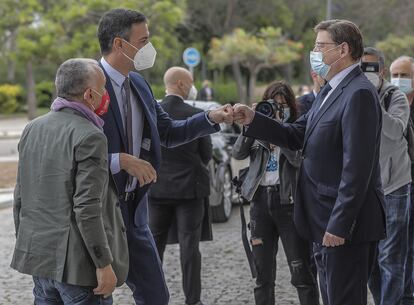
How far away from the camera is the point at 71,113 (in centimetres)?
365

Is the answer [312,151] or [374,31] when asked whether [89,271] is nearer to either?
[312,151]

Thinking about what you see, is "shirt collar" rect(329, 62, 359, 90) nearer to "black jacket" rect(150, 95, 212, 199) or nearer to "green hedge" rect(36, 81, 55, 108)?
"black jacket" rect(150, 95, 212, 199)

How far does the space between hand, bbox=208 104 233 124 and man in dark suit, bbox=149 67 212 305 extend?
1.67 m

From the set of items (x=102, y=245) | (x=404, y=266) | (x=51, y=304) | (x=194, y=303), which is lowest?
(x=194, y=303)

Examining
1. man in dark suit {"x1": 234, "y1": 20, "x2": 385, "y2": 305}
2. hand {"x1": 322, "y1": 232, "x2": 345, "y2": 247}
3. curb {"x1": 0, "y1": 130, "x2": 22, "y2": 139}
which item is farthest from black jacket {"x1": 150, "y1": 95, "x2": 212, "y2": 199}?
curb {"x1": 0, "y1": 130, "x2": 22, "y2": 139}

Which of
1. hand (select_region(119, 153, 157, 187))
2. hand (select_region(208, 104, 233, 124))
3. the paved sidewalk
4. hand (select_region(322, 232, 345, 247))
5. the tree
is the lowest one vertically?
the paved sidewalk

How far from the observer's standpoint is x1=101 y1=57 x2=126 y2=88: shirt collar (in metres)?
4.36

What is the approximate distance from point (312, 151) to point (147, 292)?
129cm

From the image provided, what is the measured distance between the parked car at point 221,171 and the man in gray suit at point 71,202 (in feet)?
19.4

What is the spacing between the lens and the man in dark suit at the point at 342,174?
3.93 meters


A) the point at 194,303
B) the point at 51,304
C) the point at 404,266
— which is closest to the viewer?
the point at 51,304

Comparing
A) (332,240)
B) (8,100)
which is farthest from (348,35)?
(8,100)

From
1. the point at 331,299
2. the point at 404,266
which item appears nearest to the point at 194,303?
the point at 404,266

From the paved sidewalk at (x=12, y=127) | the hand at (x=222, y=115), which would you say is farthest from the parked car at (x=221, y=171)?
the paved sidewalk at (x=12, y=127)
